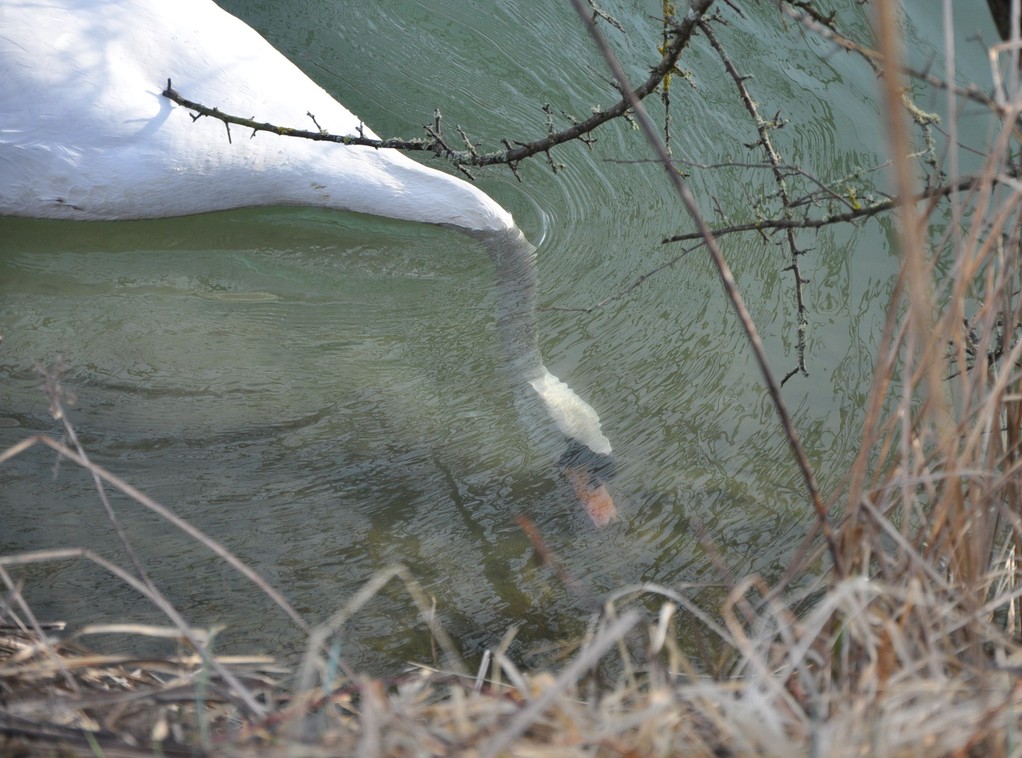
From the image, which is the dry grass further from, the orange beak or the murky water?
the orange beak

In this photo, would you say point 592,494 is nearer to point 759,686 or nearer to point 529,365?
point 529,365

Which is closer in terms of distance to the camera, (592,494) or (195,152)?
(592,494)

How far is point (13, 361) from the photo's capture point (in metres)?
3.46

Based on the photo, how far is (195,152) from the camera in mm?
3553

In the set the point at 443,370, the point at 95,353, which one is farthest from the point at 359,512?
the point at 95,353

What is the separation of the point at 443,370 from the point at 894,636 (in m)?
2.48

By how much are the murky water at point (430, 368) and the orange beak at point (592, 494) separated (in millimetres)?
52

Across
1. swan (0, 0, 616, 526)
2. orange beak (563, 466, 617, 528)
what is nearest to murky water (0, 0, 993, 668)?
orange beak (563, 466, 617, 528)

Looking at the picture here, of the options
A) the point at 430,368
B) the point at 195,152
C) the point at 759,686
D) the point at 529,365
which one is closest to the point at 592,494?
the point at 529,365

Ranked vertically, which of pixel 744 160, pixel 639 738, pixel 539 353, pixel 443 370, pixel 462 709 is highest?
pixel 744 160

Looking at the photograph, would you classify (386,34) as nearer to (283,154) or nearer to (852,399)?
(283,154)

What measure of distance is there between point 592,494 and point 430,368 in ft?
2.64

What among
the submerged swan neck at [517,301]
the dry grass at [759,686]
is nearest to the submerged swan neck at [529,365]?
the submerged swan neck at [517,301]

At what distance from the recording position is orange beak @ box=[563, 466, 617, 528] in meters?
3.23
